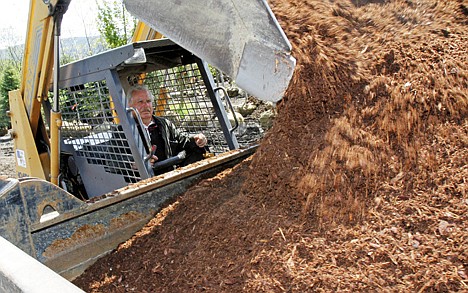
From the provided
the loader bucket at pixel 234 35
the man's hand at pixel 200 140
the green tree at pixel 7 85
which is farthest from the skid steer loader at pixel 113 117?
the green tree at pixel 7 85

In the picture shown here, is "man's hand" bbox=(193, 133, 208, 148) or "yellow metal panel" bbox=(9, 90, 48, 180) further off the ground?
"yellow metal panel" bbox=(9, 90, 48, 180)

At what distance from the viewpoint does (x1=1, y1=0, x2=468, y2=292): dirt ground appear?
168 centimetres

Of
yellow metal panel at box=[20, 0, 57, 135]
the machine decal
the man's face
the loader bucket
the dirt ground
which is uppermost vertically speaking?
yellow metal panel at box=[20, 0, 57, 135]

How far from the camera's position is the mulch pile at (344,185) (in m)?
1.68

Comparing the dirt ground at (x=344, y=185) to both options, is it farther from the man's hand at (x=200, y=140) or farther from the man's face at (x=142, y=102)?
the man's face at (x=142, y=102)

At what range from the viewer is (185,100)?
12.8ft

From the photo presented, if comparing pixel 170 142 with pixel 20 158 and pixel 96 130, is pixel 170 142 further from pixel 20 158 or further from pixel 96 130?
pixel 20 158

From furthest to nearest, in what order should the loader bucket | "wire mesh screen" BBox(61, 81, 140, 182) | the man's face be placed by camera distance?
the man's face < "wire mesh screen" BBox(61, 81, 140, 182) < the loader bucket

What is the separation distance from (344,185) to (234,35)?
2.80 feet

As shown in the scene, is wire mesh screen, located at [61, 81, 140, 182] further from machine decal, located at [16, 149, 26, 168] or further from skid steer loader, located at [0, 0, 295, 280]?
machine decal, located at [16, 149, 26, 168]

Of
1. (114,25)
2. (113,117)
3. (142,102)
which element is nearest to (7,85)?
(114,25)

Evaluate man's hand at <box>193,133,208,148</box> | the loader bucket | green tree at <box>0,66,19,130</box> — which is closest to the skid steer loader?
the loader bucket

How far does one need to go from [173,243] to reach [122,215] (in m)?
0.40

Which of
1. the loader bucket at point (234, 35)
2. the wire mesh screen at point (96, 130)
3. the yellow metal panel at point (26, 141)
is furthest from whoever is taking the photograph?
the yellow metal panel at point (26, 141)
